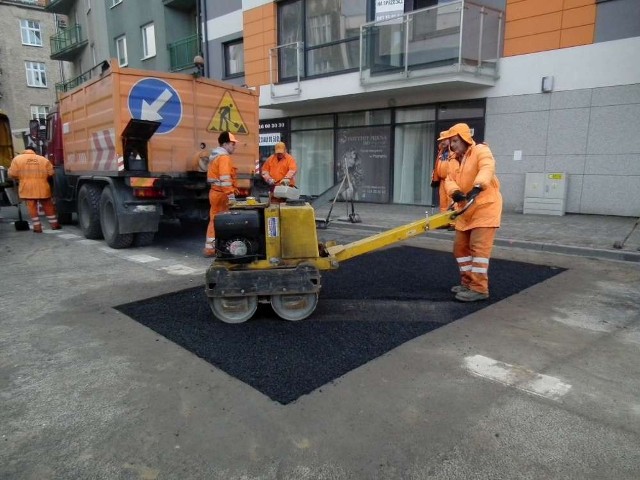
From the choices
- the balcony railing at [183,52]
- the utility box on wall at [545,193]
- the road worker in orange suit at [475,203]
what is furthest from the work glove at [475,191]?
the balcony railing at [183,52]

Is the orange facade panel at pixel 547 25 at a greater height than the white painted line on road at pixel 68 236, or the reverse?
the orange facade panel at pixel 547 25

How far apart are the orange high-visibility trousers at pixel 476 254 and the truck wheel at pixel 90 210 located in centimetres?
635

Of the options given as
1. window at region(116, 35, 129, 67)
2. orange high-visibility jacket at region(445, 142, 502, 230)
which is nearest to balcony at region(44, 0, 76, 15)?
window at region(116, 35, 129, 67)

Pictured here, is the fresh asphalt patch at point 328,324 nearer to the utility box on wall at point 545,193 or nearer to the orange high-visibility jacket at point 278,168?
the orange high-visibility jacket at point 278,168

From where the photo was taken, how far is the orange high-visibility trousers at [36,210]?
30.9 ft

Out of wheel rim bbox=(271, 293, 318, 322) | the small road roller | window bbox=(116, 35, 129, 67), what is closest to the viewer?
the small road roller

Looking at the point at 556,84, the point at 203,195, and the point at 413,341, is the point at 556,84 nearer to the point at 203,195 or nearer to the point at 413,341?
the point at 203,195

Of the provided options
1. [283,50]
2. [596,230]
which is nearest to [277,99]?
[283,50]

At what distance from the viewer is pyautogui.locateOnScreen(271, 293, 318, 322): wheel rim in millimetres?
4039

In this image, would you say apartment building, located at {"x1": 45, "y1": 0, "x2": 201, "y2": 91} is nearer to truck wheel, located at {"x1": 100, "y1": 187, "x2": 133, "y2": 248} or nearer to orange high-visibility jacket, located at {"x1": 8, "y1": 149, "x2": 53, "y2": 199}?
orange high-visibility jacket, located at {"x1": 8, "y1": 149, "x2": 53, "y2": 199}

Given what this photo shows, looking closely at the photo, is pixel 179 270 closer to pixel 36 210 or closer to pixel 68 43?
pixel 36 210

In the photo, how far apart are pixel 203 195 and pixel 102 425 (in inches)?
221

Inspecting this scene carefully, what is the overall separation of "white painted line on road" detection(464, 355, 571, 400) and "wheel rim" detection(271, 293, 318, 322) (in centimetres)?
140

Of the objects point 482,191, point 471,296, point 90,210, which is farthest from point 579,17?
point 90,210
